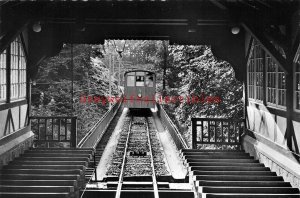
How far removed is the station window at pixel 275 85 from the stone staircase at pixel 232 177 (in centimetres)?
138

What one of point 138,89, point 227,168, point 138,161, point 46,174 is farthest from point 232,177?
point 138,89

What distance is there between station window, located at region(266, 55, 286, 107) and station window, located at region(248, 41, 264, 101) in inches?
21.4

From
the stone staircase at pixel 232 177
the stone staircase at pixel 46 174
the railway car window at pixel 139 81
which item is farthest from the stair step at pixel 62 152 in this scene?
the railway car window at pixel 139 81

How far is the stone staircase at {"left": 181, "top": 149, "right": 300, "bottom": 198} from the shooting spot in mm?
7785

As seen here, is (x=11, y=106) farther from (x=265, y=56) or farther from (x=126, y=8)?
(x=265, y=56)

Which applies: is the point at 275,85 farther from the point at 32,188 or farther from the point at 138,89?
the point at 138,89

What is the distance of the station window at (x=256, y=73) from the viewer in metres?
11.4

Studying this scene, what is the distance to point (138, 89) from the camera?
32125 mm

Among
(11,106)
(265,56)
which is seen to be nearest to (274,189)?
(265,56)

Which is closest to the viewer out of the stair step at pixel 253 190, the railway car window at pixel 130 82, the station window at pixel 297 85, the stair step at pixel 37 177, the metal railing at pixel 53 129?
the stair step at pixel 253 190

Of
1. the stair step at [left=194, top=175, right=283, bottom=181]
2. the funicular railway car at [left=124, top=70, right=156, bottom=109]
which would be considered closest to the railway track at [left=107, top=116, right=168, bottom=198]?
the stair step at [left=194, top=175, right=283, bottom=181]

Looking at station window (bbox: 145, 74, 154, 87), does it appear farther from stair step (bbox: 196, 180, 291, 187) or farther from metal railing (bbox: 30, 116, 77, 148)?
stair step (bbox: 196, 180, 291, 187)

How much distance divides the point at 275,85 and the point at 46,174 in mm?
Result: 4958

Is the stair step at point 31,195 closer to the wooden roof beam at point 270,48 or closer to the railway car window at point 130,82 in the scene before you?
the wooden roof beam at point 270,48
